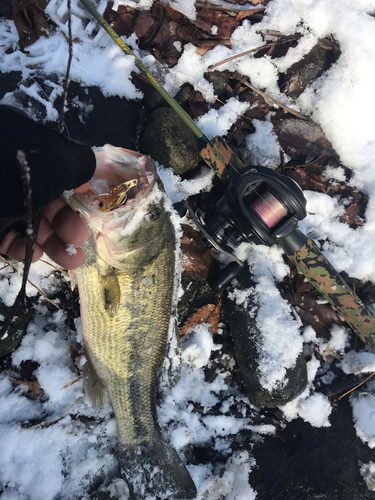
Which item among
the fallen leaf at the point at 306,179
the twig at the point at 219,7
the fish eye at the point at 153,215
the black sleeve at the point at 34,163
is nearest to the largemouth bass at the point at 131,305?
the fish eye at the point at 153,215

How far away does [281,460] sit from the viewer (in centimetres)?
299

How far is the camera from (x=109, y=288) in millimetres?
2426

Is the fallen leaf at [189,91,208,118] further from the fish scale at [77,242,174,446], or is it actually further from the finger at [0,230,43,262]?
the finger at [0,230,43,262]

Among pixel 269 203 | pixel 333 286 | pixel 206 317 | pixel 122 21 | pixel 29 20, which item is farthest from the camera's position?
pixel 206 317

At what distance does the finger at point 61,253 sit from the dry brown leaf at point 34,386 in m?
1.39

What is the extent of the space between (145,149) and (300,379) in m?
2.86

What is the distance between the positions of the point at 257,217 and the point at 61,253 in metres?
1.56

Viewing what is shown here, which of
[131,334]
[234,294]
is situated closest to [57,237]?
[131,334]

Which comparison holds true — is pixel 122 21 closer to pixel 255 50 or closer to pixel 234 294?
pixel 255 50

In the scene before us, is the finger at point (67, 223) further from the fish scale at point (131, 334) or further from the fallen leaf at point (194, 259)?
the fallen leaf at point (194, 259)

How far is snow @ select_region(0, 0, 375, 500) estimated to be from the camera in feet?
8.89

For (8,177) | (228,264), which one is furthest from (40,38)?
(228,264)

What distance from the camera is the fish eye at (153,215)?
216 cm

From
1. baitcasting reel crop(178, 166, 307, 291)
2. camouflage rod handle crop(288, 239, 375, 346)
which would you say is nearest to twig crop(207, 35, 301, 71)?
baitcasting reel crop(178, 166, 307, 291)
